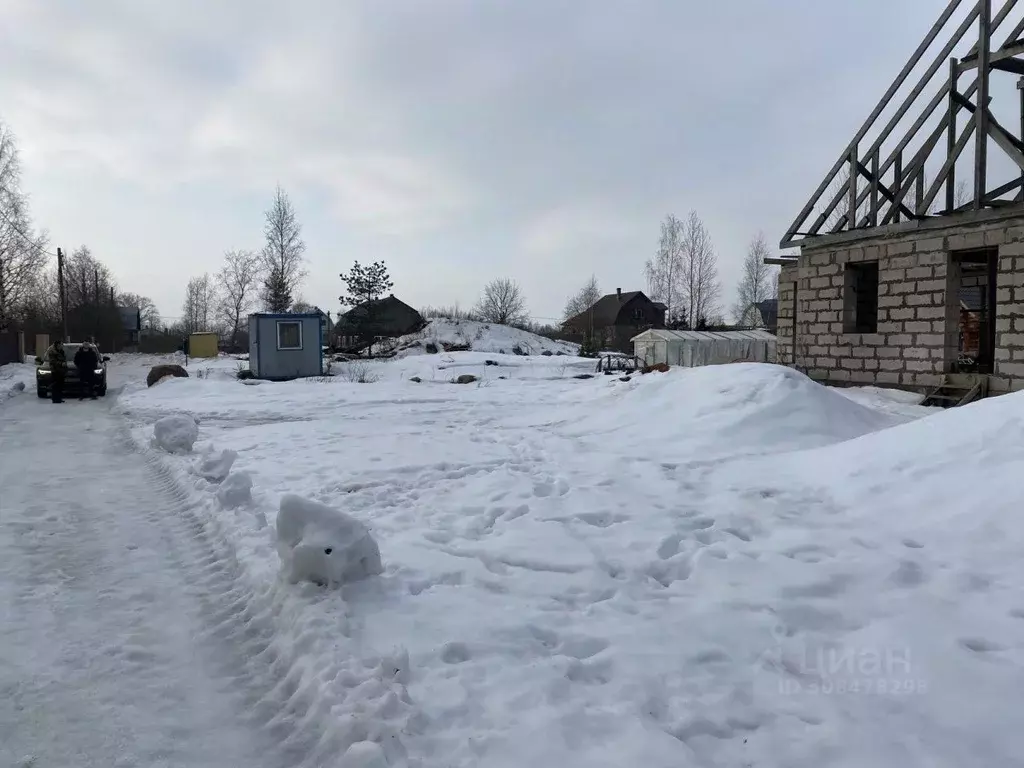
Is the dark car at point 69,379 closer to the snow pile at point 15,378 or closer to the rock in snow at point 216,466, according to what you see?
the snow pile at point 15,378

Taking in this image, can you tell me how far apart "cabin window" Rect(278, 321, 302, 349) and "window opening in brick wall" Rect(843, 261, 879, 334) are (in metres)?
18.7

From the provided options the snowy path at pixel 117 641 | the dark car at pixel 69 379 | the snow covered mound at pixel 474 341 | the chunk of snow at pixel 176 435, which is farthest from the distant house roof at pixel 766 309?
the snowy path at pixel 117 641

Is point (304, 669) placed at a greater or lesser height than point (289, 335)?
lesser

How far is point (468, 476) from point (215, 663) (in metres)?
4.05

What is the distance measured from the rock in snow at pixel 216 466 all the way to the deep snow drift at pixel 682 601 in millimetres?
201

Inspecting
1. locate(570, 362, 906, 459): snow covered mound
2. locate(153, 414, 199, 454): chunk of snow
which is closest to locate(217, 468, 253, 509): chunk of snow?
locate(153, 414, 199, 454): chunk of snow

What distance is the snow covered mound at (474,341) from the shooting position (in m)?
39.9

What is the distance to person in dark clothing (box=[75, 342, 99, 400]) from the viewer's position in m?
19.1

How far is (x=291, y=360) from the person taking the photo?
2547cm

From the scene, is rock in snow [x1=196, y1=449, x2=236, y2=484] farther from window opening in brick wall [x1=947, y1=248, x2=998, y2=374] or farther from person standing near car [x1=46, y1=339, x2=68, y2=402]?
window opening in brick wall [x1=947, y1=248, x2=998, y2=374]

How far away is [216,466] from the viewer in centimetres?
817

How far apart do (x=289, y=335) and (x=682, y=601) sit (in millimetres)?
23550

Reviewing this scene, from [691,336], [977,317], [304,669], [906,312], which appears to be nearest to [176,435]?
[304,669]

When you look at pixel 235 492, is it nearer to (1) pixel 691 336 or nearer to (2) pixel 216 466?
(2) pixel 216 466
